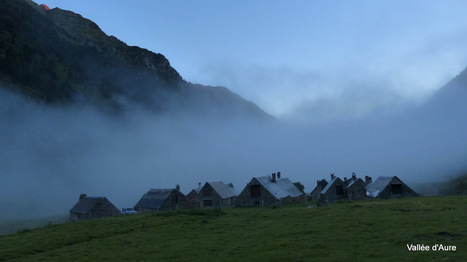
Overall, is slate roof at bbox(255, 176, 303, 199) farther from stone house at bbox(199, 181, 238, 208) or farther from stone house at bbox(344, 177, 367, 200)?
stone house at bbox(199, 181, 238, 208)

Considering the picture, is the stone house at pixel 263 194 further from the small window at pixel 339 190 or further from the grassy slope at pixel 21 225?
the grassy slope at pixel 21 225

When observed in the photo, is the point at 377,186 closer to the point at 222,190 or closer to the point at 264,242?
the point at 222,190

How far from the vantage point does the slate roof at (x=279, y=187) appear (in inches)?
3019

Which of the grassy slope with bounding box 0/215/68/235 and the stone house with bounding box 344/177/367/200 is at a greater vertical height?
the stone house with bounding box 344/177/367/200

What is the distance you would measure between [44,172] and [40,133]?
2871 cm

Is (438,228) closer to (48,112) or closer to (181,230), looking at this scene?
(181,230)

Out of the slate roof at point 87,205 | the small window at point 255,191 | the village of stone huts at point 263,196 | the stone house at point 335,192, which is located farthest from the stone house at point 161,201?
the stone house at point 335,192

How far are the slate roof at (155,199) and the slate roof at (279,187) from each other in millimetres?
22752

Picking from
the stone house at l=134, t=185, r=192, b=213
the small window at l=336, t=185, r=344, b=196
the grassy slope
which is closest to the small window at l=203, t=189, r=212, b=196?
the stone house at l=134, t=185, r=192, b=213

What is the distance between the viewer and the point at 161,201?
77000 millimetres

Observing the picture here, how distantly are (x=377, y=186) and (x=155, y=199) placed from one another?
54.5 m

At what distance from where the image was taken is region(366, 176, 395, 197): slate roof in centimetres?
7788

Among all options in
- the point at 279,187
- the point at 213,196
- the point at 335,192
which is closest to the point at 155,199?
the point at 213,196

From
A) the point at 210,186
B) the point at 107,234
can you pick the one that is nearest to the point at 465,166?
the point at 210,186
